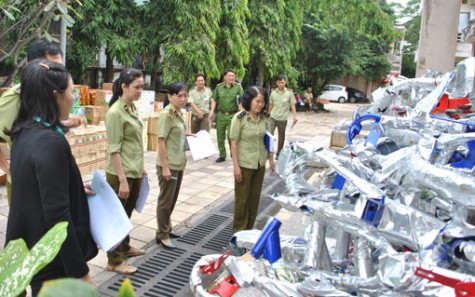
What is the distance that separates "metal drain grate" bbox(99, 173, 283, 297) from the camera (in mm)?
3363

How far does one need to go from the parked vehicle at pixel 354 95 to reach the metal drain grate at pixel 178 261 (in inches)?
1083

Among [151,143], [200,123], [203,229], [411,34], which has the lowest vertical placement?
[203,229]

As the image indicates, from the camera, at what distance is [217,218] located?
508 centimetres

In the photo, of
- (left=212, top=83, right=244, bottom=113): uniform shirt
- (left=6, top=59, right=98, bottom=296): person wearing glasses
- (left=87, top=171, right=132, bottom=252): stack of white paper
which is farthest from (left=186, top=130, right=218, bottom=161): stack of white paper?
(left=212, top=83, right=244, bottom=113): uniform shirt

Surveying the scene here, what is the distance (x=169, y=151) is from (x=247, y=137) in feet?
2.36

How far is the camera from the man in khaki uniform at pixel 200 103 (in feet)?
24.9

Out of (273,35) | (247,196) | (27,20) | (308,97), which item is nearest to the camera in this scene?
(247,196)

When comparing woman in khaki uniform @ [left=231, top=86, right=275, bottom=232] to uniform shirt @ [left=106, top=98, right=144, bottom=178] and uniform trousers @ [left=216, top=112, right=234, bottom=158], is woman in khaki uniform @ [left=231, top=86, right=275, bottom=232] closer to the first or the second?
uniform shirt @ [left=106, top=98, right=144, bottom=178]

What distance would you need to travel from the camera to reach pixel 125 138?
3.41 meters

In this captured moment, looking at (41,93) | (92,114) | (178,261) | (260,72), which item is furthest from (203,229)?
(260,72)

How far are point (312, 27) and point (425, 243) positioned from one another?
1820 centimetres

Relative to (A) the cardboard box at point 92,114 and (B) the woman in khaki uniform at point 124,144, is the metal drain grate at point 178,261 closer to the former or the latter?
(B) the woman in khaki uniform at point 124,144

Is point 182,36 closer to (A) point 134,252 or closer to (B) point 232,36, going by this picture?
(B) point 232,36

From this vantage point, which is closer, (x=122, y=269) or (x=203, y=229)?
(x=122, y=269)
